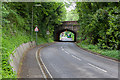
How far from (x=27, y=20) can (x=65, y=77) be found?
21702 mm

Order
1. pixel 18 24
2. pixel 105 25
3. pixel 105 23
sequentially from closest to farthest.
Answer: pixel 105 25
pixel 18 24
pixel 105 23

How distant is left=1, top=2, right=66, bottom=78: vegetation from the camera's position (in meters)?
9.31

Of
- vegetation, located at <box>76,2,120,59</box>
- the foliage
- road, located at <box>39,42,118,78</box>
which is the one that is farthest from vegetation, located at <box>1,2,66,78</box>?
the foliage

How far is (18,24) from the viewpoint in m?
23.6

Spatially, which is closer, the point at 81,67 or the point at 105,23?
the point at 81,67

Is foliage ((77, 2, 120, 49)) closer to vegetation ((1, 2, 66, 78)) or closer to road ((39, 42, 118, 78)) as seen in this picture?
road ((39, 42, 118, 78))

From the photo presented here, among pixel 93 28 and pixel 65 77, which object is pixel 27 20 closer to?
pixel 93 28

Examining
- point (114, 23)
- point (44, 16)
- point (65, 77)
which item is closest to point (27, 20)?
point (44, 16)

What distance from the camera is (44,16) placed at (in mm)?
40469

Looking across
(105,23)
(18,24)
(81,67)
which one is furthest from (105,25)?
(18,24)

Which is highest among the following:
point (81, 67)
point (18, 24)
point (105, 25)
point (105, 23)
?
point (105, 23)

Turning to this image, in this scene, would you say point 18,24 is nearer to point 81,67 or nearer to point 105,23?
point 105,23

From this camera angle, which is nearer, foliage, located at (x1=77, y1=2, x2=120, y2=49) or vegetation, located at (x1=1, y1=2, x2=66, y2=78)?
vegetation, located at (x1=1, y1=2, x2=66, y2=78)

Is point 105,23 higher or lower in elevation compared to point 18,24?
higher
